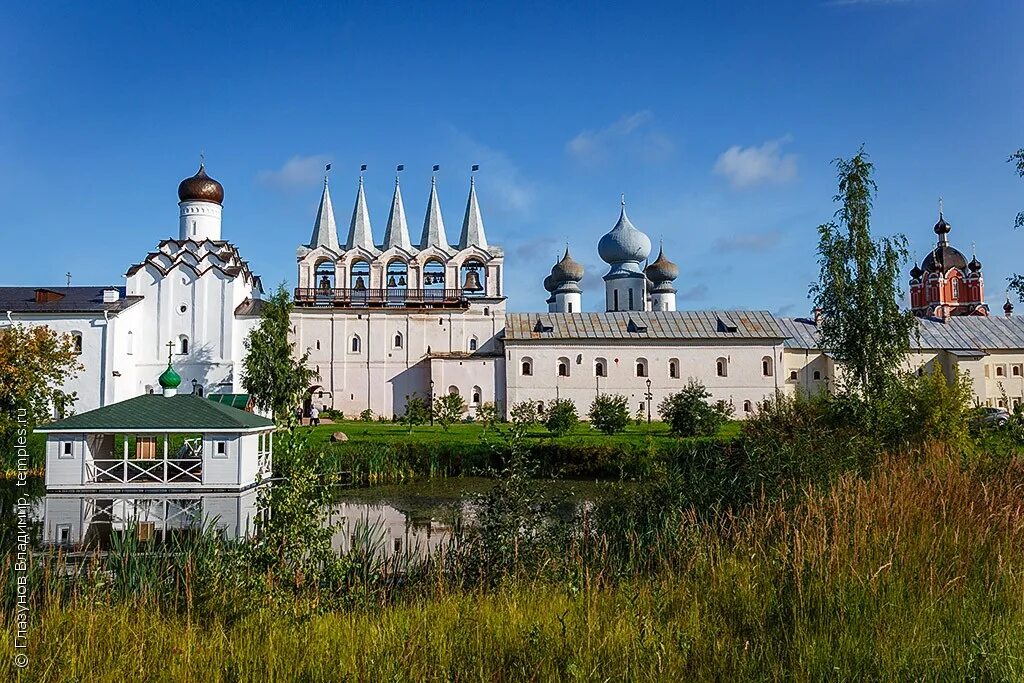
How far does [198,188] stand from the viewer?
3769 centimetres

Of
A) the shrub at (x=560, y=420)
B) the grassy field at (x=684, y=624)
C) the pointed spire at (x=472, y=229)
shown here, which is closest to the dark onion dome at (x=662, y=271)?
the pointed spire at (x=472, y=229)

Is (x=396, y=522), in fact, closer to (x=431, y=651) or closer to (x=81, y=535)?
(x=81, y=535)

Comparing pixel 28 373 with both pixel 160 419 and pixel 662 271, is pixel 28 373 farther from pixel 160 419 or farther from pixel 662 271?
pixel 662 271

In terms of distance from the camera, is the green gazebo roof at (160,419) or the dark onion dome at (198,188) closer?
the green gazebo roof at (160,419)

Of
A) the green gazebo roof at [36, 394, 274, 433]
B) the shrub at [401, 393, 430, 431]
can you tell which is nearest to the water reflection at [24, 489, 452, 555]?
the green gazebo roof at [36, 394, 274, 433]

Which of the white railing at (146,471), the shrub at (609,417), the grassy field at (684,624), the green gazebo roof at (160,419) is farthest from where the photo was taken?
the shrub at (609,417)

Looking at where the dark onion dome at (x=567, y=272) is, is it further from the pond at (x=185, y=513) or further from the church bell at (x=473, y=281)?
the pond at (x=185, y=513)

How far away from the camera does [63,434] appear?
549 inches

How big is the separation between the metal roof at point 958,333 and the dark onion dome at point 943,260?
1342 cm

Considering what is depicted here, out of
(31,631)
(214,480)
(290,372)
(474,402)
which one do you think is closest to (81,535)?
(214,480)

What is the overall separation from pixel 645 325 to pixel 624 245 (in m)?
13.4

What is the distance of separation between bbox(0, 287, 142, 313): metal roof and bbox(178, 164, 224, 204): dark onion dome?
5175 mm

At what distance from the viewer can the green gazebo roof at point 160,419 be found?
13889mm

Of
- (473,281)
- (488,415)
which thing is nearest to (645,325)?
(473,281)
